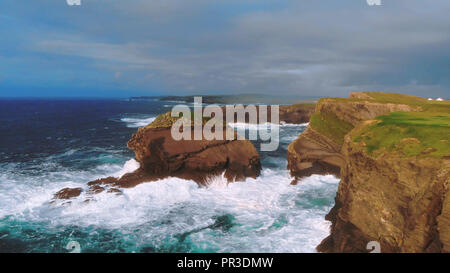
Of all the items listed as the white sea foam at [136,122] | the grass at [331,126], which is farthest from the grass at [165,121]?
the white sea foam at [136,122]

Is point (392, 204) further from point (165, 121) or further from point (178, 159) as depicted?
point (165, 121)

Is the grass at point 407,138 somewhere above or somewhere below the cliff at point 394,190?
above

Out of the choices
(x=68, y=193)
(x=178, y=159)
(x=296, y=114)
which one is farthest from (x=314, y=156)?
(x=296, y=114)

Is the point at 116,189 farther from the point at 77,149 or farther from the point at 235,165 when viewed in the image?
the point at 77,149

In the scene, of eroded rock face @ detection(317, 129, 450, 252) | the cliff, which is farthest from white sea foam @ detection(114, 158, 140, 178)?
eroded rock face @ detection(317, 129, 450, 252)

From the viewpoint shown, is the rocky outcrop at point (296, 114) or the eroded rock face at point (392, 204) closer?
the eroded rock face at point (392, 204)

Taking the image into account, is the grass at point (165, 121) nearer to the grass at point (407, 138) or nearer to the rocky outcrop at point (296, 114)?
the grass at point (407, 138)

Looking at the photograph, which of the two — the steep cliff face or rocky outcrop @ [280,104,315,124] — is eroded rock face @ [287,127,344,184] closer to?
the steep cliff face

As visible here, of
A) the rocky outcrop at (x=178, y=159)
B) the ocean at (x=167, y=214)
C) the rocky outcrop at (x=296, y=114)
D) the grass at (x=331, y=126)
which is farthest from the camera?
the rocky outcrop at (x=296, y=114)
